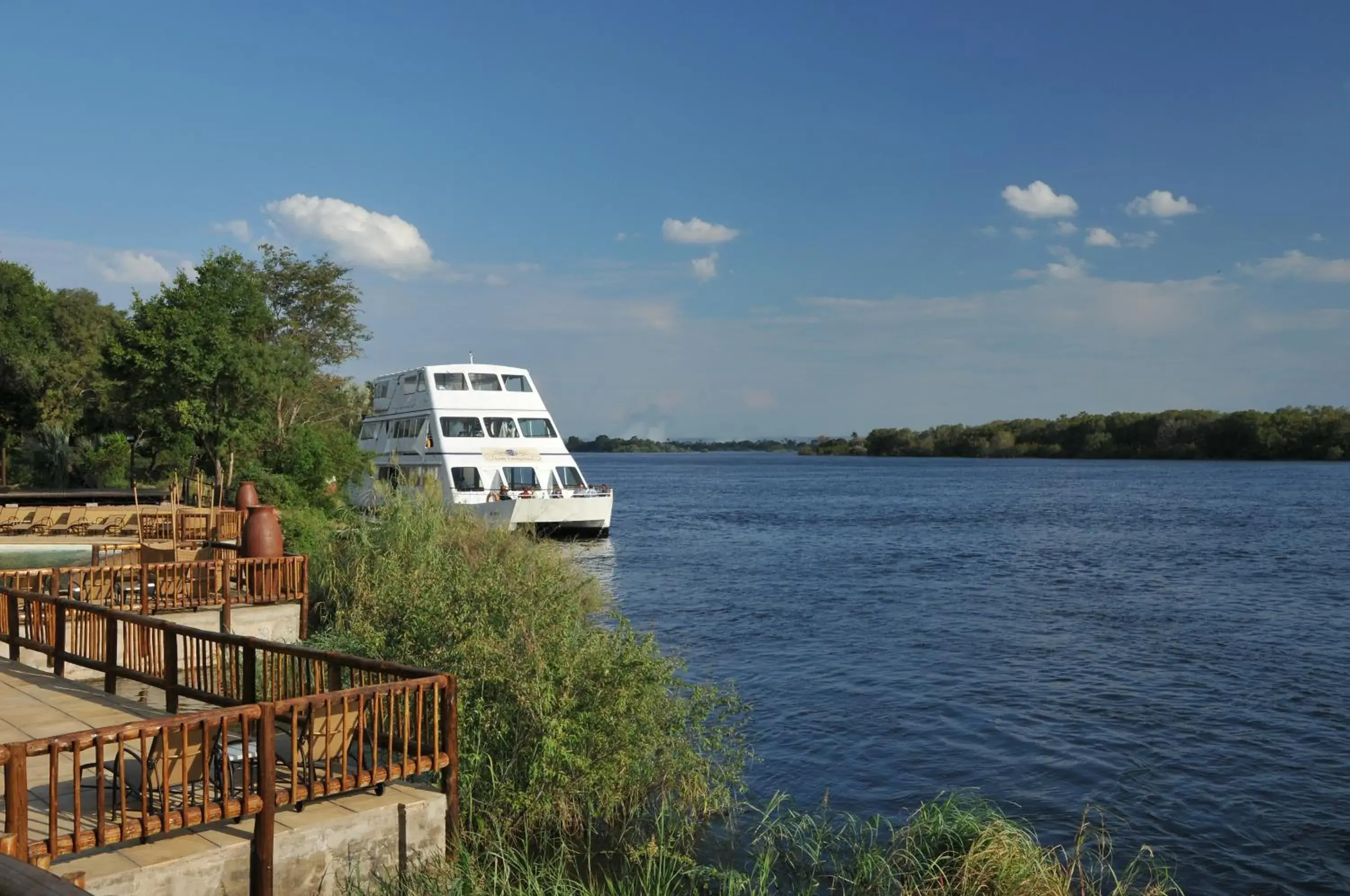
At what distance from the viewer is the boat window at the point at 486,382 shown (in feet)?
117

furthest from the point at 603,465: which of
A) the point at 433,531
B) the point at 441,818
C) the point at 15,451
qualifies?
the point at 441,818

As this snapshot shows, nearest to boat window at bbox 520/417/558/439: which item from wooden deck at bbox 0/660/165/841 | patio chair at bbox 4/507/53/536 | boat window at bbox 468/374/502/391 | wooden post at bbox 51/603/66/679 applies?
boat window at bbox 468/374/502/391

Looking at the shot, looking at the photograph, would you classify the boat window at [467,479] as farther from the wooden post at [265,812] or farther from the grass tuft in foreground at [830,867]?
the wooden post at [265,812]

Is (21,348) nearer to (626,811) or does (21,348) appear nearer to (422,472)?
(422,472)

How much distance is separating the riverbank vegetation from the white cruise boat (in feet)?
71.8

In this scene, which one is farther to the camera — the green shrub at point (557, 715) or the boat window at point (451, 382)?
the boat window at point (451, 382)

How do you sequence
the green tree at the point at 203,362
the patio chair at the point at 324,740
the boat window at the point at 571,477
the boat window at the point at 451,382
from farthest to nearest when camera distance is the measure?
the boat window at the point at 451,382
the boat window at the point at 571,477
the green tree at the point at 203,362
the patio chair at the point at 324,740

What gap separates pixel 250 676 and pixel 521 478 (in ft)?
85.2

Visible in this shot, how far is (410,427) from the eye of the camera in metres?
37.0

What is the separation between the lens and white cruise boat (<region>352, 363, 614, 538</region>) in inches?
1298

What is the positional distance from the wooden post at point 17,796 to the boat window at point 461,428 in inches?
1148

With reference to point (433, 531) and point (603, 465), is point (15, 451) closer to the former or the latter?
point (433, 531)

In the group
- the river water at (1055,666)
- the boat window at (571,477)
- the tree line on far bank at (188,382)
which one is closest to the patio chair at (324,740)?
the river water at (1055,666)

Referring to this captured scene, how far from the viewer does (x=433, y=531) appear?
58.6 ft
